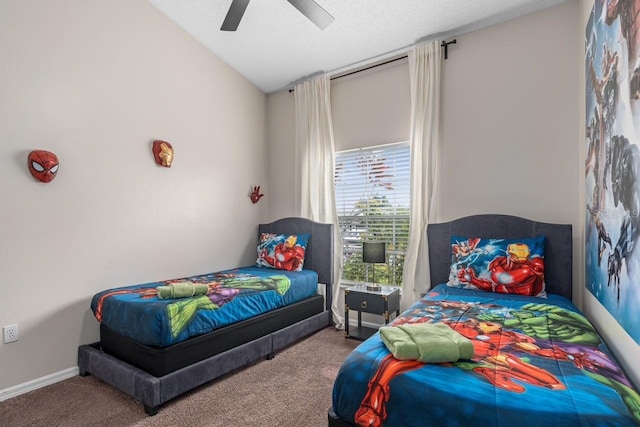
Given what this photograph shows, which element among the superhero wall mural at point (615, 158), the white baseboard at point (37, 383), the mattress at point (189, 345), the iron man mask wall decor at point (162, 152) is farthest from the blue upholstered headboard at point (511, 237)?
the white baseboard at point (37, 383)

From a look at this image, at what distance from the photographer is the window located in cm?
340

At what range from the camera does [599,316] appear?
6.18ft

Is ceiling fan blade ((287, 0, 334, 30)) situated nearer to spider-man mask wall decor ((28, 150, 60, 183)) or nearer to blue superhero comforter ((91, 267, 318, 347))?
spider-man mask wall decor ((28, 150, 60, 183))

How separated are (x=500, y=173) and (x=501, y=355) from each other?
1.95 m

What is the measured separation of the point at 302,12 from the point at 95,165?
209cm

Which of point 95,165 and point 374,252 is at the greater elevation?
point 95,165

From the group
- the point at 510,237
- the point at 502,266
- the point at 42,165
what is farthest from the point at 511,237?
the point at 42,165

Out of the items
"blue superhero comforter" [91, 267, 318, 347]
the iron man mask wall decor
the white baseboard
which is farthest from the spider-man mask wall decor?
the white baseboard

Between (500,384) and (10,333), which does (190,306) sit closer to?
(10,333)

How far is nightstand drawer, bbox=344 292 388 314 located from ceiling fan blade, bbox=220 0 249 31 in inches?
101

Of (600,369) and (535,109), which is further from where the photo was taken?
(535,109)

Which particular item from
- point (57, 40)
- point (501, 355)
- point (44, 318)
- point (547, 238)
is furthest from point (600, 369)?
point (57, 40)

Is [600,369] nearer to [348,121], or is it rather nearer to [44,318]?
[348,121]

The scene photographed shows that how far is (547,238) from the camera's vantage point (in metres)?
2.51
